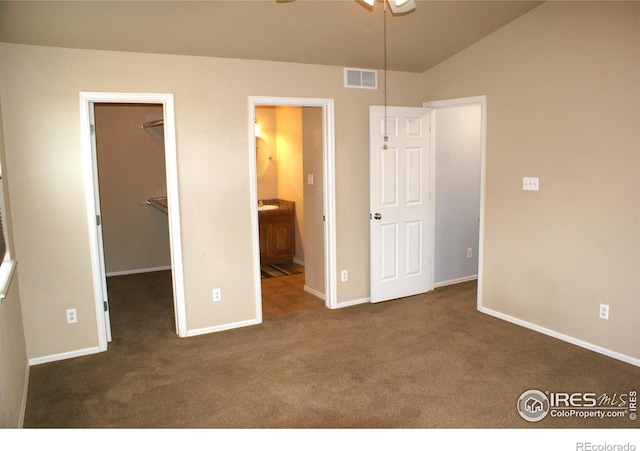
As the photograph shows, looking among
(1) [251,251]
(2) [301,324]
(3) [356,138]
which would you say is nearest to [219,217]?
(1) [251,251]

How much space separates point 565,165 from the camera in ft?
12.8

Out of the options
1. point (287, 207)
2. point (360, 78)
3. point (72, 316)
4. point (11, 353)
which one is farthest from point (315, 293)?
point (11, 353)

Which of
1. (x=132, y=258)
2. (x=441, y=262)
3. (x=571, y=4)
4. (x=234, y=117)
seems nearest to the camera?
(x=571, y=4)

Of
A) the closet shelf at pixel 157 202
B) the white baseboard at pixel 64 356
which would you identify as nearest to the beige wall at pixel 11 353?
the white baseboard at pixel 64 356

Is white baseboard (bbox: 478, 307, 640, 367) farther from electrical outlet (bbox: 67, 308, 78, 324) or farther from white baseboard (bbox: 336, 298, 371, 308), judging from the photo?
electrical outlet (bbox: 67, 308, 78, 324)

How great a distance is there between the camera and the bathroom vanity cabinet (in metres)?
6.75

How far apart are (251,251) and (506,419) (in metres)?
2.53

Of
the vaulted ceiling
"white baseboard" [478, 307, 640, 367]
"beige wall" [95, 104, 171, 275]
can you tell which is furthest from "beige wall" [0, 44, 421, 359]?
"beige wall" [95, 104, 171, 275]

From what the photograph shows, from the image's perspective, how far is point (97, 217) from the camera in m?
3.93

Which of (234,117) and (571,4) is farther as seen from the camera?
(234,117)

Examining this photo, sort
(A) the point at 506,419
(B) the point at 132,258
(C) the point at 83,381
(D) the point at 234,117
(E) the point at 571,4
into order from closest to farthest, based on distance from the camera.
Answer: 1. (A) the point at 506,419
2. (C) the point at 83,381
3. (E) the point at 571,4
4. (D) the point at 234,117
5. (B) the point at 132,258

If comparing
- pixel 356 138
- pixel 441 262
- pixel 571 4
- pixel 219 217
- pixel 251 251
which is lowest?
pixel 441 262

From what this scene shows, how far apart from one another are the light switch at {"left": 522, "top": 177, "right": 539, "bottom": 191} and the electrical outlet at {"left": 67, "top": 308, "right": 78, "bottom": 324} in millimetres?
3907

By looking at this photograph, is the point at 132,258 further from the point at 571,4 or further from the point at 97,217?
the point at 571,4
